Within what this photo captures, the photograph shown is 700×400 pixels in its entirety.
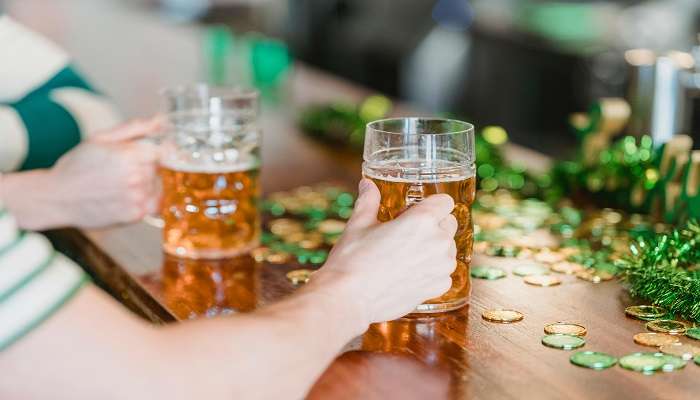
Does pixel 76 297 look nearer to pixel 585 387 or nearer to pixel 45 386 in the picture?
pixel 45 386

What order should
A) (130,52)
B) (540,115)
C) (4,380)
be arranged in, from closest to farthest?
(4,380) → (130,52) → (540,115)

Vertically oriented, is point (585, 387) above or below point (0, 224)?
below

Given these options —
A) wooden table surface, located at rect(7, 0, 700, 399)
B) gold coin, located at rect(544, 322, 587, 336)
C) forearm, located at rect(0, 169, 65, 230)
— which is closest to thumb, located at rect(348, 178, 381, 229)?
wooden table surface, located at rect(7, 0, 700, 399)

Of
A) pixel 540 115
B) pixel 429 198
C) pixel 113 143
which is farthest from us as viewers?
pixel 540 115

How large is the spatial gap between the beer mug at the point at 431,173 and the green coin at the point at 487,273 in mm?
99

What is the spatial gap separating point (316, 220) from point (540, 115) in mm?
3739

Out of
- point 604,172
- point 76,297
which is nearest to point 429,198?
point 76,297

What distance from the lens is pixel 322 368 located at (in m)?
0.94

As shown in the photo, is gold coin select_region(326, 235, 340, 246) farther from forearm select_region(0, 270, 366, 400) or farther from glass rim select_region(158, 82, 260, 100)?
forearm select_region(0, 270, 366, 400)

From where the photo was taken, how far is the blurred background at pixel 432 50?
3.60 metres

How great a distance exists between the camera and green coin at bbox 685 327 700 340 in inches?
41.6

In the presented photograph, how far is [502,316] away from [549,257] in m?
0.26

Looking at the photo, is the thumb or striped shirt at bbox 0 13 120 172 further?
striped shirt at bbox 0 13 120 172

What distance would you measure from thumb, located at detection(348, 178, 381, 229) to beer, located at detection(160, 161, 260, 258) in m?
0.35
